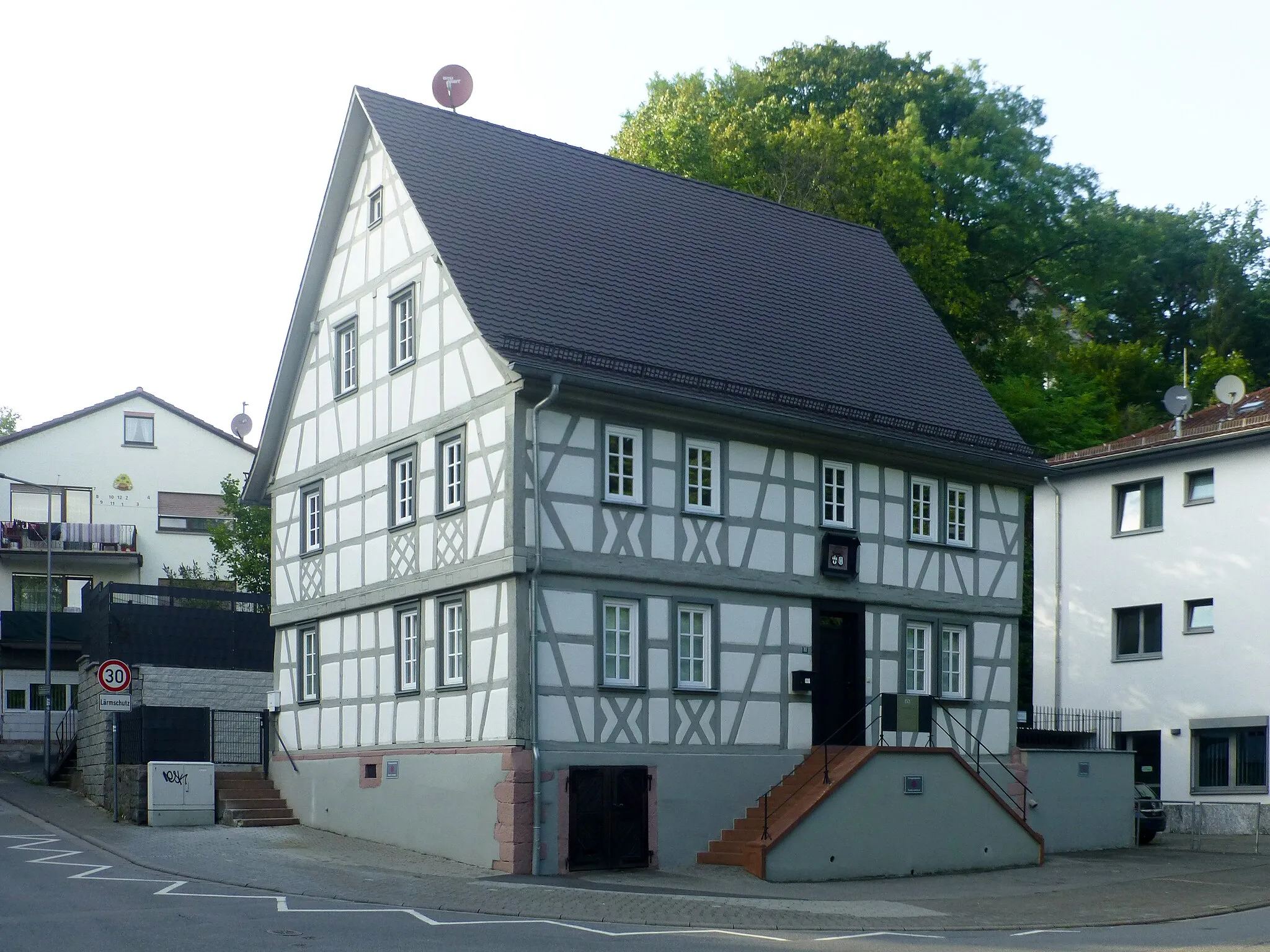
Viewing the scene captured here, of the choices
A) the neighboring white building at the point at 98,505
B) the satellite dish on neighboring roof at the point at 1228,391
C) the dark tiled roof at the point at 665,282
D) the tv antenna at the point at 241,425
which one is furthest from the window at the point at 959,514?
the tv antenna at the point at 241,425

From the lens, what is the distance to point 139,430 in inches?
2354

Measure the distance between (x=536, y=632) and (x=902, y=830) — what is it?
672cm

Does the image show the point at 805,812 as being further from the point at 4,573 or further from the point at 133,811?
the point at 4,573

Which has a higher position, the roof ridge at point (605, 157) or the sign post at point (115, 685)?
the roof ridge at point (605, 157)

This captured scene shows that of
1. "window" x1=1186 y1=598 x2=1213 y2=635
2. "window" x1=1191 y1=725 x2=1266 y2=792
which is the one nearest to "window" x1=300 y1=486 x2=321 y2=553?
"window" x1=1186 y1=598 x2=1213 y2=635

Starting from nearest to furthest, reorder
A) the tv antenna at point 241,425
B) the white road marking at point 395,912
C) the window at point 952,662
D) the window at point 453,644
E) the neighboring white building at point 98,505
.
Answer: the white road marking at point 395,912, the window at point 453,644, the window at point 952,662, the neighboring white building at point 98,505, the tv antenna at point 241,425

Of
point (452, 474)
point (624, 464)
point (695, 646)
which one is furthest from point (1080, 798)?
point (452, 474)

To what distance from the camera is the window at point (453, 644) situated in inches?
954

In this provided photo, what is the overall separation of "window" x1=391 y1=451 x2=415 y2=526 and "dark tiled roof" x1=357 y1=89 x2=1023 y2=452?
332 cm

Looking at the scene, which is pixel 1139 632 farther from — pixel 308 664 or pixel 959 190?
pixel 308 664

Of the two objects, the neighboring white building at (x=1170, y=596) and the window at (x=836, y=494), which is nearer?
the window at (x=836, y=494)

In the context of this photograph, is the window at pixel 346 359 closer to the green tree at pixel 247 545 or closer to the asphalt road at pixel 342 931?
the asphalt road at pixel 342 931

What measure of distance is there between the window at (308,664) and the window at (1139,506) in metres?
19.3

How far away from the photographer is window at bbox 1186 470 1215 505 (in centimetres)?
3641
